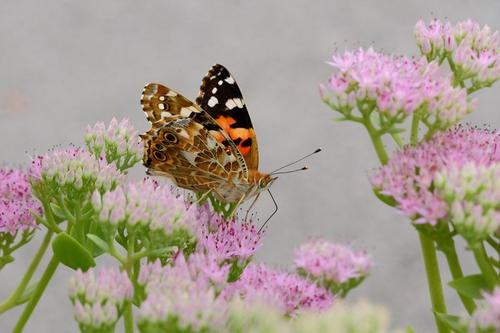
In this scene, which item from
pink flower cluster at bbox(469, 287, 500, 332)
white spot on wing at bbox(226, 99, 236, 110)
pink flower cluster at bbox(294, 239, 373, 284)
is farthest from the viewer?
white spot on wing at bbox(226, 99, 236, 110)

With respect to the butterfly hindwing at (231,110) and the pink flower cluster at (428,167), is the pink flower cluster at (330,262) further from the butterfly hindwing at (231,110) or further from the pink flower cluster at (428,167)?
the butterfly hindwing at (231,110)

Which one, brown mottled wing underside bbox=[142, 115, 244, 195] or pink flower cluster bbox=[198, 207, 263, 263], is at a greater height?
brown mottled wing underside bbox=[142, 115, 244, 195]

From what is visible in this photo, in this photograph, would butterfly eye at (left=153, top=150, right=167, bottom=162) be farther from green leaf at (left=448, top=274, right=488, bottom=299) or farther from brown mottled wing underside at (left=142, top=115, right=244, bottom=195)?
green leaf at (left=448, top=274, right=488, bottom=299)

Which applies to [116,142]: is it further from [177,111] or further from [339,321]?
[339,321]

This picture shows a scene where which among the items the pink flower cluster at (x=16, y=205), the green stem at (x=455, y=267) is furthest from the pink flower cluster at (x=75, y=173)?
the green stem at (x=455, y=267)

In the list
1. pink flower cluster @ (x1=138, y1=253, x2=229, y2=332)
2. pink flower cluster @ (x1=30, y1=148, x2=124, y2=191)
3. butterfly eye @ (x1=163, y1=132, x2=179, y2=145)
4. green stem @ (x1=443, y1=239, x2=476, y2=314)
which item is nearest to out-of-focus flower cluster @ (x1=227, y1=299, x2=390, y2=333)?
pink flower cluster @ (x1=138, y1=253, x2=229, y2=332)

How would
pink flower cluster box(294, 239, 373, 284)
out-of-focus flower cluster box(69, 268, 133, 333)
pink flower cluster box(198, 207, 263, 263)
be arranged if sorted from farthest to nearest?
pink flower cluster box(294, 239, 373, 284)
pink flower cluster box(198, 207, 263, 263)
out-of-focus flower cluster box(69, 268, 133, 333)

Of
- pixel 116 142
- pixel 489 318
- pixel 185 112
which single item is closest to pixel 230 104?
pixel 185 112
